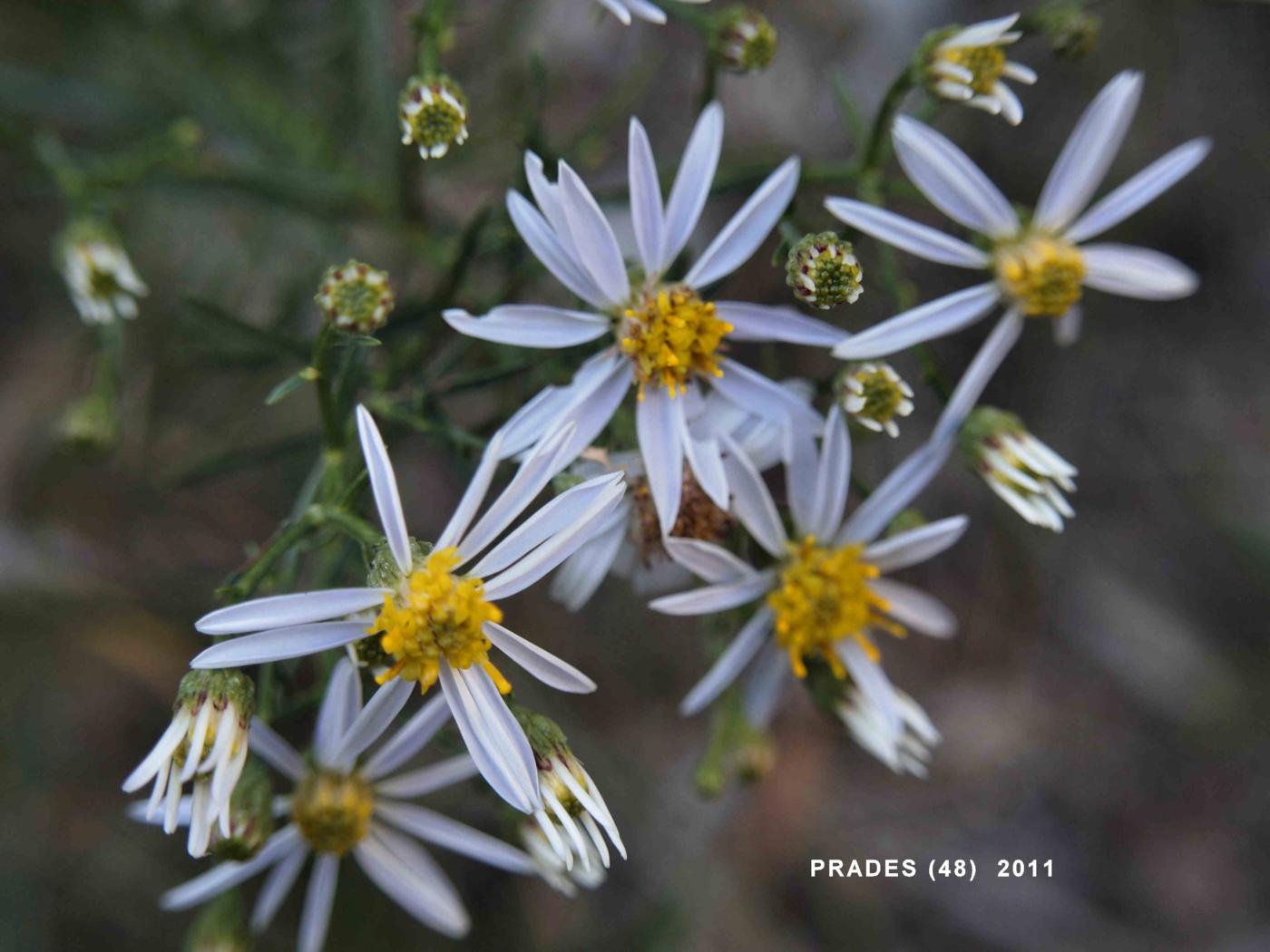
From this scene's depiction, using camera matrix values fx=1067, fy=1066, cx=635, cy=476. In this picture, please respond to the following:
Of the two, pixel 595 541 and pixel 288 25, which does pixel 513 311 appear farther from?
pixel 288 25

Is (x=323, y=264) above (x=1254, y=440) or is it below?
below

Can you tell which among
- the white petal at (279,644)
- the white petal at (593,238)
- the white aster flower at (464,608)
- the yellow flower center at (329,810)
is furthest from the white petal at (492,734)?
the white petal at (593,238)

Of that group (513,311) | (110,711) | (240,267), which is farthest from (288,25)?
(110,711)

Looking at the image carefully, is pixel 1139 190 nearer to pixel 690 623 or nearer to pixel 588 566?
pixel 588 566

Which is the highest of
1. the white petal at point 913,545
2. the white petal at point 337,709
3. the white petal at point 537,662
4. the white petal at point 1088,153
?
the white petal at point 1088,153

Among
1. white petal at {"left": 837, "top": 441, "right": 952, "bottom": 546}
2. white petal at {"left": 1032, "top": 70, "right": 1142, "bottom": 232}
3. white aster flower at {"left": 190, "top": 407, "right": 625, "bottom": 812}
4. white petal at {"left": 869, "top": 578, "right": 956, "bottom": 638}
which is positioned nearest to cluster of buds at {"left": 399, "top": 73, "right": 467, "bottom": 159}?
white aster flower at {"left": 190, "top": 407, "right": 625, "bottom": 812}

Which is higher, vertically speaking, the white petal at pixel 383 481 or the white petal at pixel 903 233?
the white petal at pixel 903 233

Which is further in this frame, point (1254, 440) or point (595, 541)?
point (1254, 440)

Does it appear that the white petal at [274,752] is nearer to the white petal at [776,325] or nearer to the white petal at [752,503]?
the white petal at [752,503]
